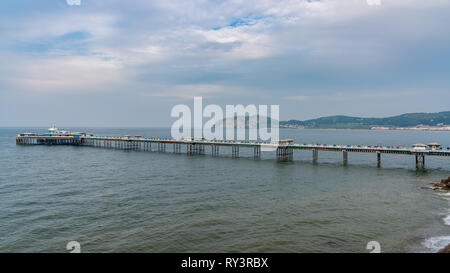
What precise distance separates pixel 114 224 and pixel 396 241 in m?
26.2

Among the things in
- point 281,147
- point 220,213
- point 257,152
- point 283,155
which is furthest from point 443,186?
point 257,152

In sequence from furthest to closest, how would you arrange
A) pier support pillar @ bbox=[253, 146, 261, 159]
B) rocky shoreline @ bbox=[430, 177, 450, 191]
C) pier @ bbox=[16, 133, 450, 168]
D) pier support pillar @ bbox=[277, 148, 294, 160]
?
pier support pillar @ bbox=[253, 146, 261, 159], pier support pillar @ bbox=[277, 148, 294, 160], pier @ bbox=[16, 133, 450, 168], rocky shoreline @ bbox=[430, 177, 450, 191]

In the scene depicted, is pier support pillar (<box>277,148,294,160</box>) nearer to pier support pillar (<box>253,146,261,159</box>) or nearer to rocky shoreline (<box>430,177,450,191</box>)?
pier support pillar (<box>253,146,261,159</box>)

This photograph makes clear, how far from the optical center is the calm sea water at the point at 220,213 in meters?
23.0

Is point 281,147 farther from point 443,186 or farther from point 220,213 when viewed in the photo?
point 220,213

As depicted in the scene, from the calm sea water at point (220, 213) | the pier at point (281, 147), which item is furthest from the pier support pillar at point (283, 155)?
the calm sea water at point (220, 213)

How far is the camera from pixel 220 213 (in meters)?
30.3

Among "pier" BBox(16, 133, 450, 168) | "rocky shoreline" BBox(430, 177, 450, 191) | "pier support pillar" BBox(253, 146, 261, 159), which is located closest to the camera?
"rocky shoreline" BBox(430, 177, 450, 191)

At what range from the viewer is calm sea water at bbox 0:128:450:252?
23.0 meters

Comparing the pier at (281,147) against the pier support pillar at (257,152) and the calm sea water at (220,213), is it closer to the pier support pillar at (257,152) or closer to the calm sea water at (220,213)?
the pier support pillar at (257,152)

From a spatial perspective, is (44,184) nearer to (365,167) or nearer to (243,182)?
(243,182)

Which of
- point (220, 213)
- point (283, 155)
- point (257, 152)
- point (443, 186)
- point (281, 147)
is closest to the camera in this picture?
point (220, 213)

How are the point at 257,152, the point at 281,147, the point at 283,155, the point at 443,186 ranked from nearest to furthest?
1. the point at 443,186
2. the point at 281,147
3. the point at 283,155
4. the point at 257,152

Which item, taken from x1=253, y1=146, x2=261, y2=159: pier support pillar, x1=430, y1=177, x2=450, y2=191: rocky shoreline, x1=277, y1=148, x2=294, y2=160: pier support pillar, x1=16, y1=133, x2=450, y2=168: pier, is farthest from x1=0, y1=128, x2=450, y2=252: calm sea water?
x1=253, y1=146, x2=261, y2=159: pier support pillar
